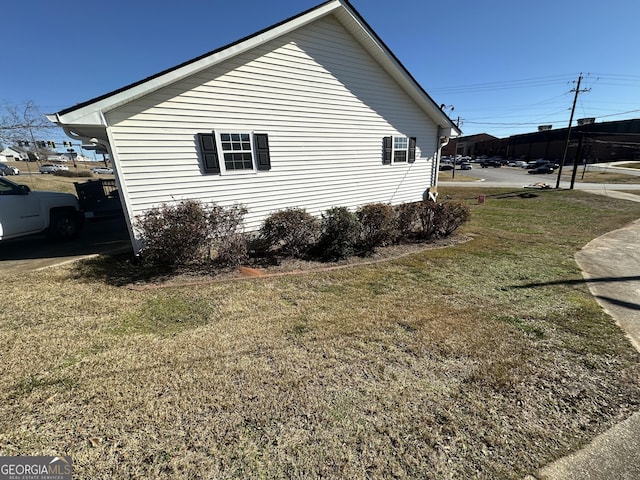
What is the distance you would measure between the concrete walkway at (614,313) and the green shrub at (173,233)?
5879 mm

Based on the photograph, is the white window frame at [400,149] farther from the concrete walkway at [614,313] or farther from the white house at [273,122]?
the concrete walkway at [614,313]

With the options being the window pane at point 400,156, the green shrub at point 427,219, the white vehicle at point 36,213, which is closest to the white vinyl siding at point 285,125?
the window pane at point 400,156

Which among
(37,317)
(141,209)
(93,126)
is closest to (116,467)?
(37,317)

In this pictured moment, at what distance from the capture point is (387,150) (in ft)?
32.7

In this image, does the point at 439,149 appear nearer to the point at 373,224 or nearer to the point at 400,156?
the point at 400,156

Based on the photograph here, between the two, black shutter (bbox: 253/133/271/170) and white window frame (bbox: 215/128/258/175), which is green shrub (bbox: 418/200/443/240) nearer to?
black shutter (bbox: 253/133/271/170)

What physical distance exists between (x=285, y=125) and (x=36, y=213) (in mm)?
6823

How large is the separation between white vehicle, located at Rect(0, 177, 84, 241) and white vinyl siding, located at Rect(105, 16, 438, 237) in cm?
315

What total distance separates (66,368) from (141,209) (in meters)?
3.81

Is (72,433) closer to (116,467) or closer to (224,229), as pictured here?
(116,467)

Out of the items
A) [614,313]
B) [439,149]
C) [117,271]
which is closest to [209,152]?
[117,271]

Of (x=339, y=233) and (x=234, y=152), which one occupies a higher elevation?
(x=234, y=152)

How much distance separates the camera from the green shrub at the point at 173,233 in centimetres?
544

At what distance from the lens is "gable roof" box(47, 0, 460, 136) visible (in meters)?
5.13
